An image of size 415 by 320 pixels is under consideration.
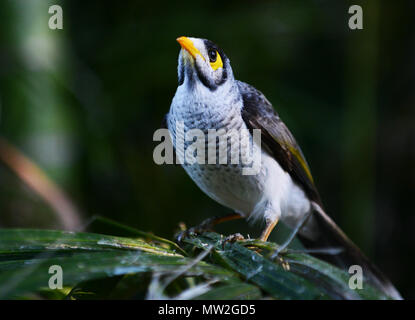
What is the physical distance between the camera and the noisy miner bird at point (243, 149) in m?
1.85

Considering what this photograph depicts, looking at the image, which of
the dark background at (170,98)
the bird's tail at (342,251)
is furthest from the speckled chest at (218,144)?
the dark background at (170,98)

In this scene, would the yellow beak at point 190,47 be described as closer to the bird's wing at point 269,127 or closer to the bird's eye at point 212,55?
the bird's eye at point 212,55

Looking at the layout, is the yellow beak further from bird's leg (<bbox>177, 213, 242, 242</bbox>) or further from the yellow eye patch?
bird's leg (<bbox>177, 213, 242, 242</bbox>)

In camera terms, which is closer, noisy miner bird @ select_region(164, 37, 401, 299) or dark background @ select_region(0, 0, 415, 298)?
noisy miner bird @ select_region(164, 37, 401, 299)

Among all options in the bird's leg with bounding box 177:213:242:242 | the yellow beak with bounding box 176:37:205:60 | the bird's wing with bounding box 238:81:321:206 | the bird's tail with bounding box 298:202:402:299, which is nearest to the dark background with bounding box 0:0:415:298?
the bird's tail with bounding box 298:202:402:299

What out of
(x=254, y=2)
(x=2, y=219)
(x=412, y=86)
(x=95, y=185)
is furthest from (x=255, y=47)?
(x=2, y=219)

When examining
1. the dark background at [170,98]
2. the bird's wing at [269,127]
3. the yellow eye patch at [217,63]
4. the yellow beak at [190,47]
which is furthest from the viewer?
the dark background at [170,98]

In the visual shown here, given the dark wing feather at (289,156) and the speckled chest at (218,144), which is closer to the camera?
the speckled chest at (218,144)

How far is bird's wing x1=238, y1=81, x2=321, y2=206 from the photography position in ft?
6.66

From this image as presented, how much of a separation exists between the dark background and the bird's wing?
34.2 inches

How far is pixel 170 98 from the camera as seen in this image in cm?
363

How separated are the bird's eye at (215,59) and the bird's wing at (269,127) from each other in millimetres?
232

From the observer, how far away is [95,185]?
3.74 metres

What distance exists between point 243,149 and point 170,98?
1.77 metres
